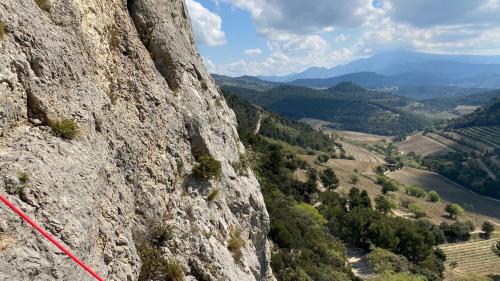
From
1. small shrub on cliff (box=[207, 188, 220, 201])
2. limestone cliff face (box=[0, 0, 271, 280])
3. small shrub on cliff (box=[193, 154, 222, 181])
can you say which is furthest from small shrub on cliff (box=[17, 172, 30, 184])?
small shrub on cliff (box=[207, 188, 220, 201])

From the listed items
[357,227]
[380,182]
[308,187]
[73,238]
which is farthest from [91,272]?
[380,182]

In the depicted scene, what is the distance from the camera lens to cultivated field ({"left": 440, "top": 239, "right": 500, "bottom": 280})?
8894cm

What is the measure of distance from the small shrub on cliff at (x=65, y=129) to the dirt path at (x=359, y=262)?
62.4m

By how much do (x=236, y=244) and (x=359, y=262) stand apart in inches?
2487

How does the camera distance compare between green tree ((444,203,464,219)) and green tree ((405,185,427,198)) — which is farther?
green tree ((405,185,427,198))

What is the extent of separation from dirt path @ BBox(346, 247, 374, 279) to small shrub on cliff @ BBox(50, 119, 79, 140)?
6241 centimetres

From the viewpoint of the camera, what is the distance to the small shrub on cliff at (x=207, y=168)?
58.4ft

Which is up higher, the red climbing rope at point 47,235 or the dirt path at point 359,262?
the red climbing rope at point 47,235

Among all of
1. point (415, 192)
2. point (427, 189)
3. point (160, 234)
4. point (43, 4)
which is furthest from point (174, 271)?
point (427, 189)

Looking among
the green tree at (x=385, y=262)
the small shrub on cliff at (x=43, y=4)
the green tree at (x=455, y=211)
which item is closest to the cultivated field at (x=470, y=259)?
the green tree at (x=385, y=262)

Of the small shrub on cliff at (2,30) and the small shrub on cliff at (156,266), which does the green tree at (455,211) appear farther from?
the small shrub on cliff at (2,30)

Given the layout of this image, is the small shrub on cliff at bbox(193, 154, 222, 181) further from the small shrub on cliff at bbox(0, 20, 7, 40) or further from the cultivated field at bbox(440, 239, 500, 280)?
the cultivated field at bbox(440, 239, 500, 280)

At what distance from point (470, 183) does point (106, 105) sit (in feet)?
725

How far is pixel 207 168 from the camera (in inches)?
708
